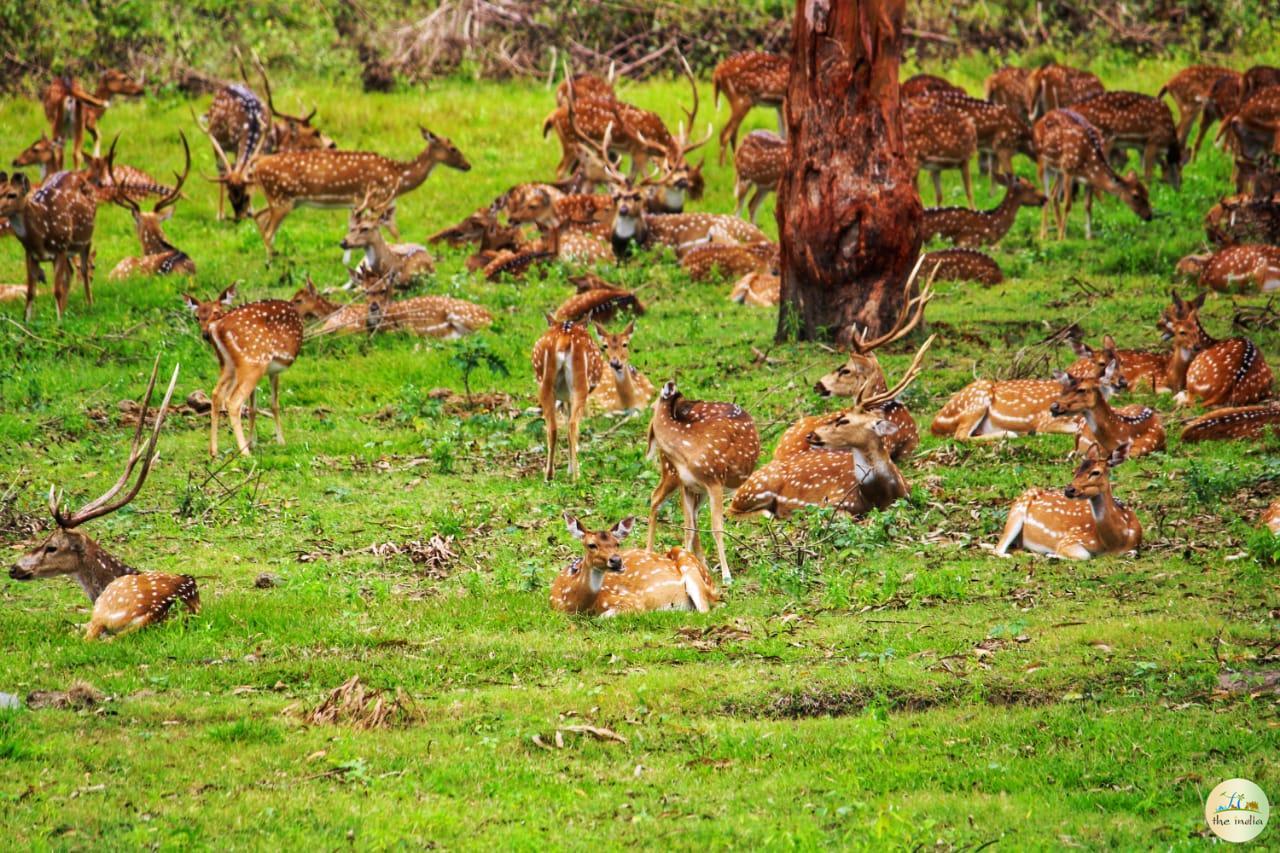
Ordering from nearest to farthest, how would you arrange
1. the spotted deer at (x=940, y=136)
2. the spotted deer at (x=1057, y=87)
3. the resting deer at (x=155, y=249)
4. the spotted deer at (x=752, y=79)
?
the resting deer at (x=155, y=249), the spotted deer at (x=940, y=136), the spotted deer at (x=752, y=79), the spotted deer at (x=1057, y=87)

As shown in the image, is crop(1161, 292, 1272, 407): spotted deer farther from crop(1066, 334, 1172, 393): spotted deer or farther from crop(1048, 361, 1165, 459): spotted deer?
crop(1048, 361, 1165, 459): spotted deer

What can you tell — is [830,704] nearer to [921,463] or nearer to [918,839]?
[918,839]

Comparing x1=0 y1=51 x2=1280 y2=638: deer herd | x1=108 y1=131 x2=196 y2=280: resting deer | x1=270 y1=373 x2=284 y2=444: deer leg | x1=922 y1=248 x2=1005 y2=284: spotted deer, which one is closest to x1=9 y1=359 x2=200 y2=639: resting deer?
x1=0 y1=51 x2=1280 y2=638: deer herd

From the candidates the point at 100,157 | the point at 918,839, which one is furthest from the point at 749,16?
the point at 918,839

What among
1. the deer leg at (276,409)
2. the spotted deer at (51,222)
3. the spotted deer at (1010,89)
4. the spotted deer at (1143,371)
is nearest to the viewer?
the deer leg at (276,409)

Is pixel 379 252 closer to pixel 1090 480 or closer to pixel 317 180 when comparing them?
pixel 317 180

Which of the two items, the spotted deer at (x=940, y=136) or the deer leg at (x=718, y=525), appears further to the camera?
the spotted deer at (x=940, y=136)

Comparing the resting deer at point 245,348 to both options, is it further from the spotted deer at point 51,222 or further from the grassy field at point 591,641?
the spotted deer at point 51,222

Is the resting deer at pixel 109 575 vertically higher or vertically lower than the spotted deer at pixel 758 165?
higher

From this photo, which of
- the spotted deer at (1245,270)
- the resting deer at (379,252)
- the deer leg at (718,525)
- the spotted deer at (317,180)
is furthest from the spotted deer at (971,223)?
the deer leg at (718,525)

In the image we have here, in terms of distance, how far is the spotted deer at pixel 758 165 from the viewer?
1756 cm

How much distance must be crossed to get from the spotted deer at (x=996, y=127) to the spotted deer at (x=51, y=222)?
8714mm

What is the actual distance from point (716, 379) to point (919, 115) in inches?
240

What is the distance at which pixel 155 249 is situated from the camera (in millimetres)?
16344
